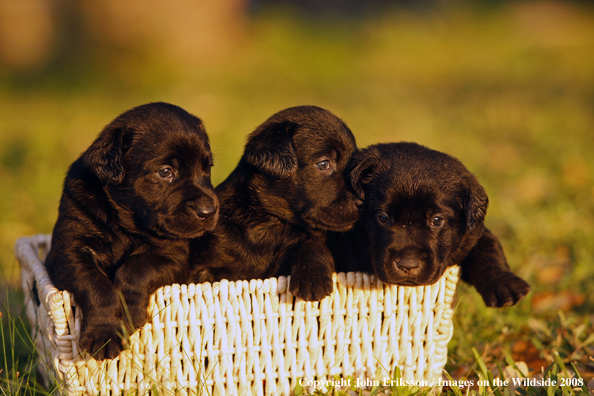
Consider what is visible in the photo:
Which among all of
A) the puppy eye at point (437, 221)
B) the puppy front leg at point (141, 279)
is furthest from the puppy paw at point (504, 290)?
the puppy front leg at point (141, 279)

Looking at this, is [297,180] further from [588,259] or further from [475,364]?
[588,259]

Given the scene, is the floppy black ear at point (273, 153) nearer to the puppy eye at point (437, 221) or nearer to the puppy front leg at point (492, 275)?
the puppy eye at point (437, 221)

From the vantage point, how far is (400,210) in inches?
114

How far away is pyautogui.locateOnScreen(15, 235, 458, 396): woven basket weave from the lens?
2676mm

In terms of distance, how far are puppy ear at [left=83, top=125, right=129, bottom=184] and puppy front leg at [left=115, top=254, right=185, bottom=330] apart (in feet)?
1.36

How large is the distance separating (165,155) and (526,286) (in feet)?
6.20

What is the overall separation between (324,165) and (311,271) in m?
0.69

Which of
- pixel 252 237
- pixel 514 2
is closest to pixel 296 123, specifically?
pixel 252 237

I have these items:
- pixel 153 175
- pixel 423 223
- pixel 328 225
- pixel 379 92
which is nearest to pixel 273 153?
pixel 328 225

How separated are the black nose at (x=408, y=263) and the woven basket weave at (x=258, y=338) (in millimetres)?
187

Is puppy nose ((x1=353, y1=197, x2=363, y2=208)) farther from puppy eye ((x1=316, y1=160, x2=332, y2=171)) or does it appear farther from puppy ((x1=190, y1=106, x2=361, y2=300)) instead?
puppy eye ((x1=316, y1=160, x2=332, y2=171))

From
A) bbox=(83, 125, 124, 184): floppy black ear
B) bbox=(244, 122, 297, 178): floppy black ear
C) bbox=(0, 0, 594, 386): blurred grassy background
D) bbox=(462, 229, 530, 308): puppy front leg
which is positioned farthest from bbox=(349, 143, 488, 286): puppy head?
bbox=(83, 125, 124, 184): floppy black ear

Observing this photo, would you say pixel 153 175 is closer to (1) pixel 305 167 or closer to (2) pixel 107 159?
(2) pixel 107 159

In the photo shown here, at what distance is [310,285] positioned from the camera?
→ 2725 mm
